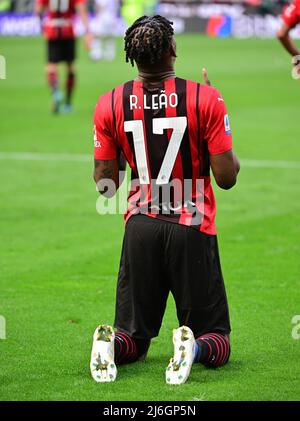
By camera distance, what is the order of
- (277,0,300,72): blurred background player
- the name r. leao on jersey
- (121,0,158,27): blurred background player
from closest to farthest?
the name r. leao on jersey
(277,0,300,72): blurred background player
(121,0,158,27): blurred background player

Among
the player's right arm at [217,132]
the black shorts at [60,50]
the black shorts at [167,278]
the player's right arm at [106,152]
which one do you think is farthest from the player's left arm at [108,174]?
the black shorts at [60,50]

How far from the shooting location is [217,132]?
607cm

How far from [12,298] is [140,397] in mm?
2796

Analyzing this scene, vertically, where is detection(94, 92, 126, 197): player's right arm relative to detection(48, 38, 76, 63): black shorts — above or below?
below

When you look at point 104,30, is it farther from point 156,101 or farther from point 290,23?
point 156,101

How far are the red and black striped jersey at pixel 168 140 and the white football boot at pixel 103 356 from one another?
0.79 meters

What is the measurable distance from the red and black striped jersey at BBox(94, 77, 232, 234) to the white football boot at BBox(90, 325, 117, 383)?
79 centimetres

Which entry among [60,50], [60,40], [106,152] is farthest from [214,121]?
[60,50]

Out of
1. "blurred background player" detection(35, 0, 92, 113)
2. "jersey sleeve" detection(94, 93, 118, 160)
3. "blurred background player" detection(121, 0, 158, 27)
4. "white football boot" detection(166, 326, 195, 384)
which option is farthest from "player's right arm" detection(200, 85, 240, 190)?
"blurred background player" detection(121, 0, 158, 27)

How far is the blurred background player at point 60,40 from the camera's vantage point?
21109 mm

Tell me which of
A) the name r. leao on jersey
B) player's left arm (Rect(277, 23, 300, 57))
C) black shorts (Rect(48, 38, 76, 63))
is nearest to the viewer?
the name r. leao on jersey

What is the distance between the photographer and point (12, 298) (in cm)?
855

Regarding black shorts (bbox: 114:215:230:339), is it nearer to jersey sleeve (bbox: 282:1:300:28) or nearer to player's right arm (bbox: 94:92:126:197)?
player's right arm (bbox: 94:92:126:197)

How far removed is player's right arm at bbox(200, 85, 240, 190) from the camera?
6.06 metres
